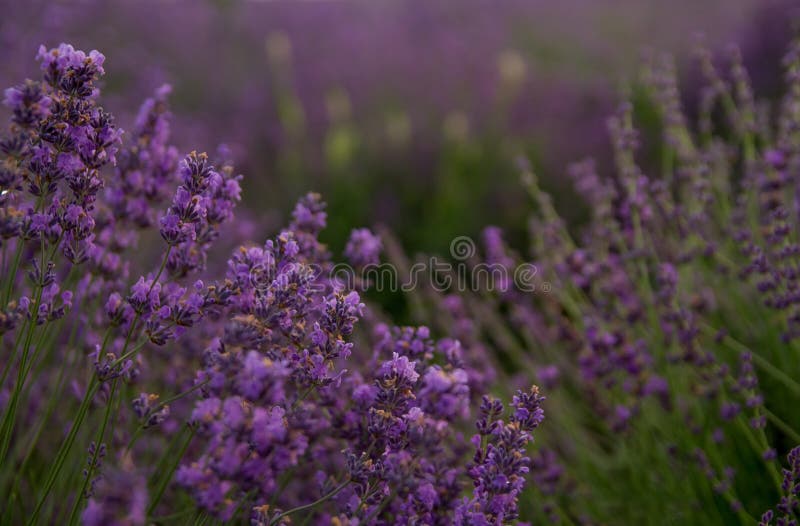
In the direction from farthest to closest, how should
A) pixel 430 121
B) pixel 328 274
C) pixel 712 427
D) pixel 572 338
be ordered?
pixel 430 121 < pixel 572 338 < pixel 712 427 < pixel 328 274

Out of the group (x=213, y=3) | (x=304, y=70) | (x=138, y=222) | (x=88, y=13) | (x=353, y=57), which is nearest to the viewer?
(x=138, y=222)

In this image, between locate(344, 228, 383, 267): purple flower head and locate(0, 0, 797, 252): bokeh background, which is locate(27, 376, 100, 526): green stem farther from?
locate(0, 0, 797, 252): bokeh background

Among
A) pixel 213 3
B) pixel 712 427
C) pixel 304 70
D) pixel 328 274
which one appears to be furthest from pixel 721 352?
pixel 213 3

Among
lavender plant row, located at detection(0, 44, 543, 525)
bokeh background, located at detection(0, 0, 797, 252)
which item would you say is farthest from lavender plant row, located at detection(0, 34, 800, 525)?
bokeh background, located at detection(0, 0, 797, 252)

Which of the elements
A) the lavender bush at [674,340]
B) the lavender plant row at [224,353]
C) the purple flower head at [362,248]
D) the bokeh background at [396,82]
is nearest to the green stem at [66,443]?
the lavender plant row at [224,353]

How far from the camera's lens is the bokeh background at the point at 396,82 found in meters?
4.99

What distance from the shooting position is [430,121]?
245 inches

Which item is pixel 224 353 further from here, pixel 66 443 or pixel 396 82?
pixel 396 82

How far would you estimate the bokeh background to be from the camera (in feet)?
16.4

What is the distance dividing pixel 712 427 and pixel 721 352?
348 millimetres

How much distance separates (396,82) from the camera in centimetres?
754

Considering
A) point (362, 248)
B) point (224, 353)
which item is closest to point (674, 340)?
point (362, 248)

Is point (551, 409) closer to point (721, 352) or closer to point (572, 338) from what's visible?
point (572, 338)

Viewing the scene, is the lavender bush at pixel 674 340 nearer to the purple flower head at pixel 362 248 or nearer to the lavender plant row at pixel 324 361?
the lavender plant row at pixel 324 361
